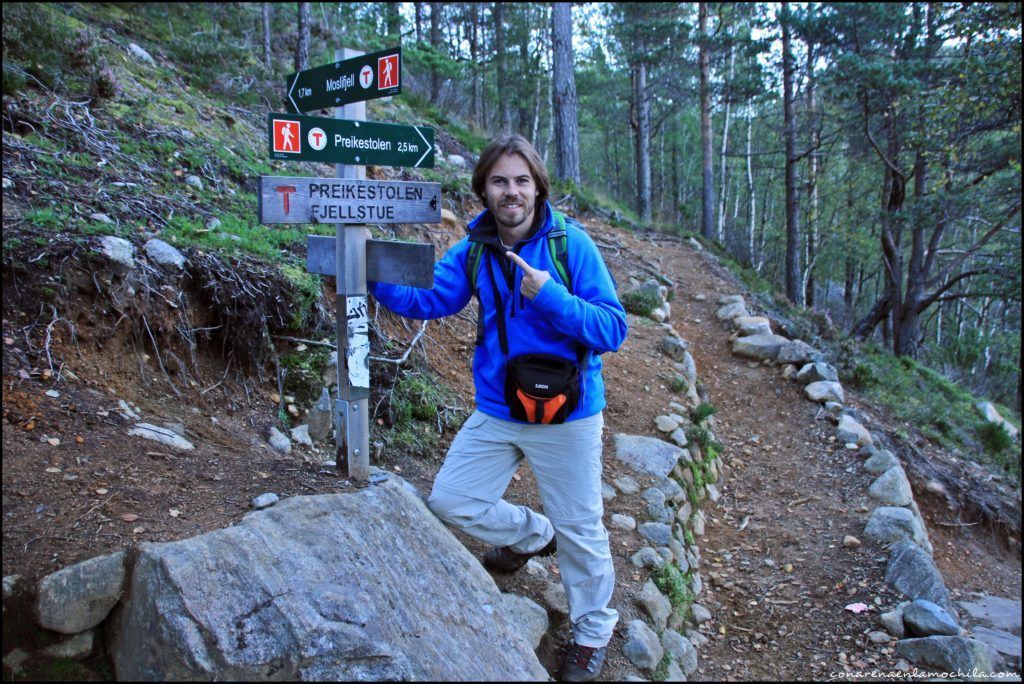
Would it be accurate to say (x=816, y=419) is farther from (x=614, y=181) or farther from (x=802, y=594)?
(x=614, y=181)

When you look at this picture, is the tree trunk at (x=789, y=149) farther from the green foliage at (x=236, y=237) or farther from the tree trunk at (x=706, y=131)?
the green foliage at (x=236, y=237)

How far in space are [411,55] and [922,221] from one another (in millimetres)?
9992

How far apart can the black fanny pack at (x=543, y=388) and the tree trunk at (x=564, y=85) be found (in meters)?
11.5

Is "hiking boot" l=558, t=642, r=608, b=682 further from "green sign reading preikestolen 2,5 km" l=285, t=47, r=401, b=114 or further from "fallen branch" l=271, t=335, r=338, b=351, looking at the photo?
"green sign reading preikestolen 2,5 km" l=285, t=47, r=401, b=114

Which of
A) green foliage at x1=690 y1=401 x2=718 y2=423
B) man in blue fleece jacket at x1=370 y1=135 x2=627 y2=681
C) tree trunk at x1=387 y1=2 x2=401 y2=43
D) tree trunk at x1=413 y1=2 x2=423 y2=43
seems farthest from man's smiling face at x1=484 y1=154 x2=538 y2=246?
tree trunk at x1=413 y1=2 x2=423 y2=43

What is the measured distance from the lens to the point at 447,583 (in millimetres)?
2826

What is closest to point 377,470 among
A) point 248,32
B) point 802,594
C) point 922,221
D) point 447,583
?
point 447,583

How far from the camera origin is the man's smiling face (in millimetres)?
2871

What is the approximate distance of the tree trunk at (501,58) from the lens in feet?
68.1

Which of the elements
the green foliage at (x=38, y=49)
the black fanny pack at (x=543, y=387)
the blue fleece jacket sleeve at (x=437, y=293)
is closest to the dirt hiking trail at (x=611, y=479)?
the blue fleece jacket sleeve at (x=437, y=293)

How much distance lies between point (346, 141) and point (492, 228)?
0.77 metres

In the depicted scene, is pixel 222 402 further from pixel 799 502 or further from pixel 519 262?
pixel 799 502

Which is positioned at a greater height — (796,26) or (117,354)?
(796,26)

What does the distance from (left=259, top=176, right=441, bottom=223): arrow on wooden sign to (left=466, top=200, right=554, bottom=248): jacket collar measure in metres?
0.29
